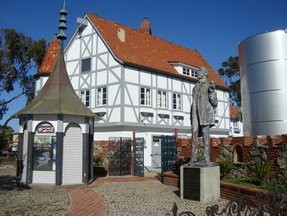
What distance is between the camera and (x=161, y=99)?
27219mm

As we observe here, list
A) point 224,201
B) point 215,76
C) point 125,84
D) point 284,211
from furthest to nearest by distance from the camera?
point 215,76, point 125,84, point 224,201, point 284,211

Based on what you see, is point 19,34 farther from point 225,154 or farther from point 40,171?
point 225,154

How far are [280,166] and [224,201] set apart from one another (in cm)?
207

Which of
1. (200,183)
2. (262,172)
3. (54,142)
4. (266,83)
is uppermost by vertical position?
(266,83)

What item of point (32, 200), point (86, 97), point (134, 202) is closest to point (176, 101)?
point (86, 97)

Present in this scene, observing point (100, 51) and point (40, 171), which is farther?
point (100, 51)

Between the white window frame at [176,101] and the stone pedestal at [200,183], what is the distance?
17459 millimetres

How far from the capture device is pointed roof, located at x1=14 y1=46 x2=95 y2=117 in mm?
14664

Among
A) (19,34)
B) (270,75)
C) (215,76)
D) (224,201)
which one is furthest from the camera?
(19,34)

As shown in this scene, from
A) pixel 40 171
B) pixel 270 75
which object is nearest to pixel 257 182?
pixel 270 75

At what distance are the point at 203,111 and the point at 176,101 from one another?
1754cm

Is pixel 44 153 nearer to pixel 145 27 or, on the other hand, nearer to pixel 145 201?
pixel 145 201

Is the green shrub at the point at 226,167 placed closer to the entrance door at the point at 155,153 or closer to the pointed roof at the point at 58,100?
the pointed roof at the point at 58,100

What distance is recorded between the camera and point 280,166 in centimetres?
1045
